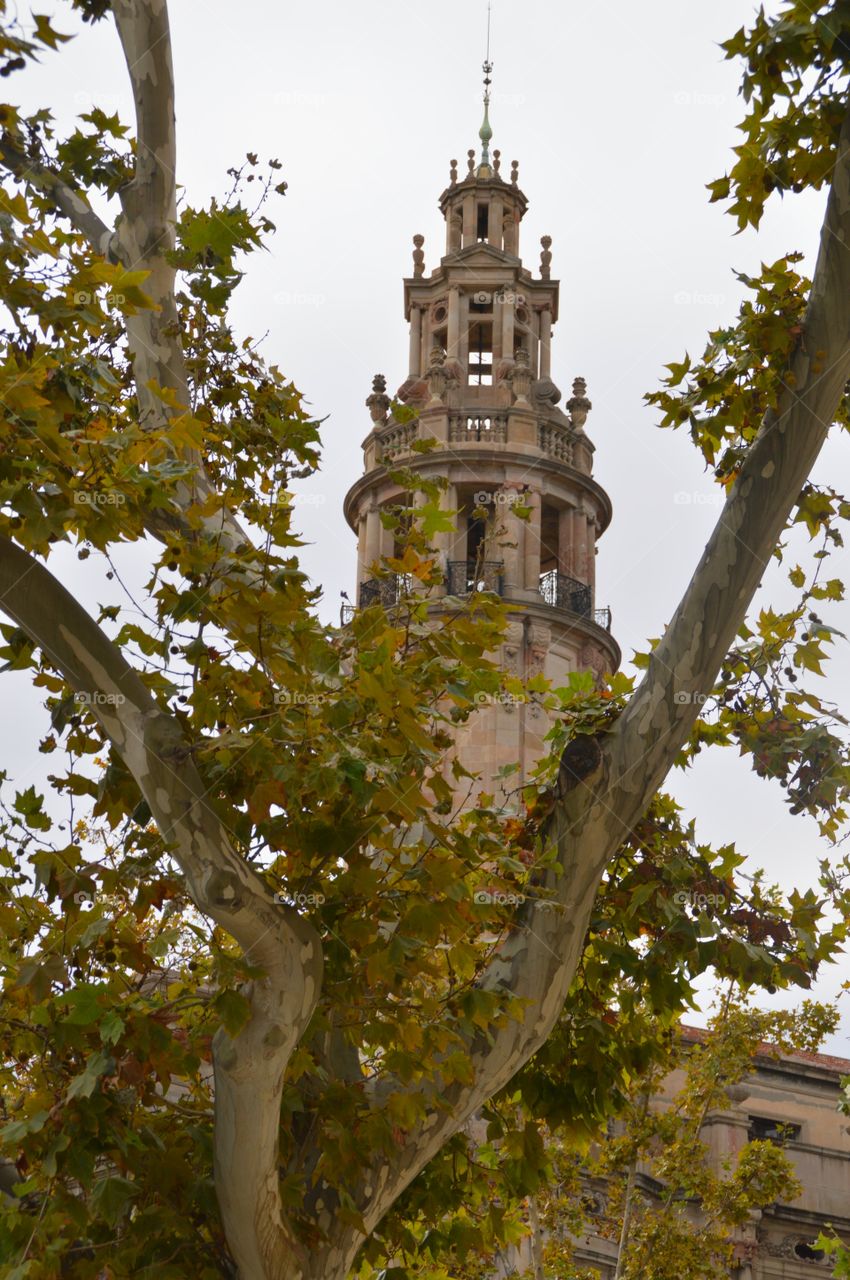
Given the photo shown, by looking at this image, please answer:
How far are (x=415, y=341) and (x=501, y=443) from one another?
5308 millimetres

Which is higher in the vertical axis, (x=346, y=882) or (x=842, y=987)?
(x=842, y=987)

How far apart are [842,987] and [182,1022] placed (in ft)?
41.1

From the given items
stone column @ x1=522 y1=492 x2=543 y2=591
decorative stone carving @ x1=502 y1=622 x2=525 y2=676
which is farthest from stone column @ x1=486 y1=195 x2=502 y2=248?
decorative stone carving @ x1=502 y1=622 x2=525 y2=676

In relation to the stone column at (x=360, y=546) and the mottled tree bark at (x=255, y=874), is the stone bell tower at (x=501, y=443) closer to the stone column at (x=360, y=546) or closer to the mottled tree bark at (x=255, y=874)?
the stone column at (x=360, y=546)

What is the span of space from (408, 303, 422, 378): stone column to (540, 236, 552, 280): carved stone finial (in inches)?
137

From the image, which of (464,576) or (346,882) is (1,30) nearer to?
(346,882)

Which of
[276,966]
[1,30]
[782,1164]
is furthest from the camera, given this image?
[782,1164]

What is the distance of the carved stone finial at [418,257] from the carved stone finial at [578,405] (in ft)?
17.5

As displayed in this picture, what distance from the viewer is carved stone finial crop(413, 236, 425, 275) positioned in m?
46.2

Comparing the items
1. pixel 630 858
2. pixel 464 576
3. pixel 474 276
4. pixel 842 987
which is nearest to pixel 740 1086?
pixel 464 576

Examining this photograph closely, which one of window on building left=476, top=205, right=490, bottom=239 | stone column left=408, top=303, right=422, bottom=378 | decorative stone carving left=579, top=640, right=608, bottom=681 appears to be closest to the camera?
decorative stone carving left=579, top=640, right=608, bottom=681

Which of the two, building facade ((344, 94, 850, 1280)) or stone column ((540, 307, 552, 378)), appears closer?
building facade ((344, 94, 850, 1280))

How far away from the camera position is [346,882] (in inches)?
302

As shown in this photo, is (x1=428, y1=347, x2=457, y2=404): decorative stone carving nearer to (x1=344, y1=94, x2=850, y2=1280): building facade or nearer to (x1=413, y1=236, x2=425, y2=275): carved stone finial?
(x1=344, y1=94, x2=850, y2=1280): building facade
